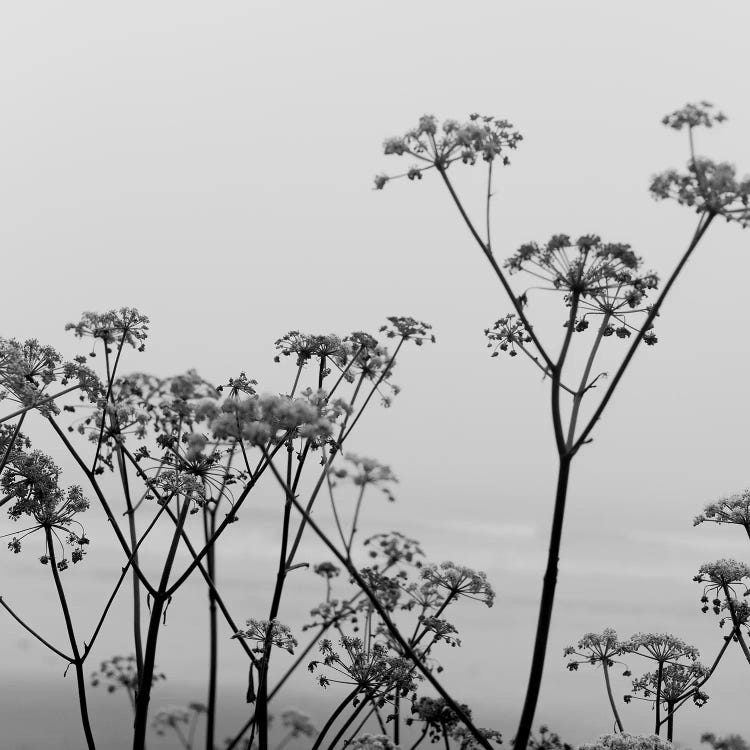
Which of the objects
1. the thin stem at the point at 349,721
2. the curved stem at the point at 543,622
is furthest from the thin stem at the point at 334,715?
the curved stem at the point at 543,622

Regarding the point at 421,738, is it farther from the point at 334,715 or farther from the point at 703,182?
the point at 703,182

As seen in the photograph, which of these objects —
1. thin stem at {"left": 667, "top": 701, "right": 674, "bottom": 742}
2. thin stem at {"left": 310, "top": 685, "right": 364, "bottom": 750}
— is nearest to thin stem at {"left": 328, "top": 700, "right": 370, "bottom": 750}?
thin stem at {"left": 310, "top": 685, "right": 364, "bottom": 750}

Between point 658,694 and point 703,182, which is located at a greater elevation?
point 703,182

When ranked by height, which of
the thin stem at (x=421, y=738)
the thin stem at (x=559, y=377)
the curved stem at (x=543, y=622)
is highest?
the thin stem at (x=559, y=377)

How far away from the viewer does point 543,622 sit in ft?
25.4

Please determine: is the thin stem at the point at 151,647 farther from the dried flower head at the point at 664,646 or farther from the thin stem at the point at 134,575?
the dried flower head at the point at 664,646

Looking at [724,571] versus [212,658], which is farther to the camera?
[724,571]

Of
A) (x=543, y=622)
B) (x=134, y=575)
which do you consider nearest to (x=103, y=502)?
(x=134, y=575)

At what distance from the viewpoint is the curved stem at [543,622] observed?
7672mm

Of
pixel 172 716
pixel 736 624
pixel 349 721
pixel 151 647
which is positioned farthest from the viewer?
pixel 736 624

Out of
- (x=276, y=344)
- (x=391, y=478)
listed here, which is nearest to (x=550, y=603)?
(x=391, y=478)

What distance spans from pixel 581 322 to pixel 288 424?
3.10 meters

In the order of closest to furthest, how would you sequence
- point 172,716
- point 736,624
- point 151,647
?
point 172,716 → point 151,647 → point 736,624

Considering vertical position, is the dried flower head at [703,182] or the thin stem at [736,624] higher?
the dried flower head at [703,182]
